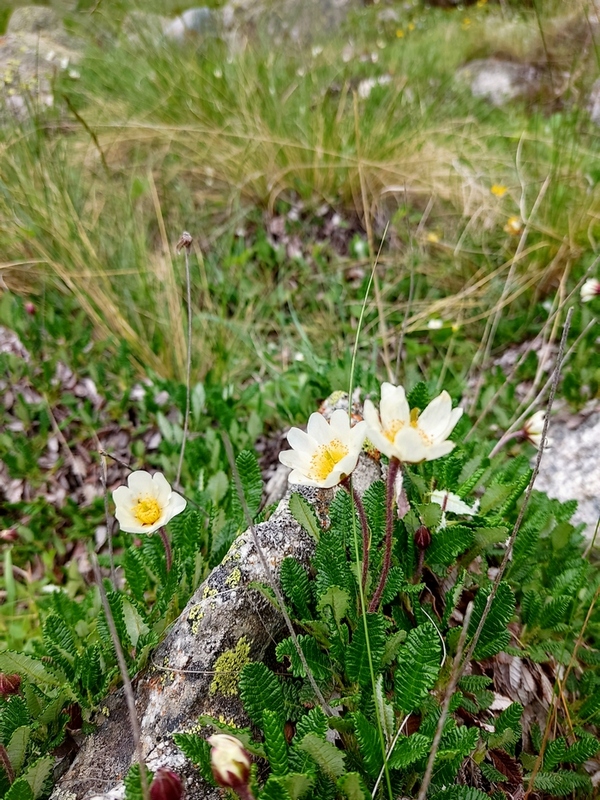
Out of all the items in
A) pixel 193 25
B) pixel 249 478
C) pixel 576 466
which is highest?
pixel 193 25

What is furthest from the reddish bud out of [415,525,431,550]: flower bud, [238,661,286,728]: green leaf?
[415,525,431,550]: flower bud

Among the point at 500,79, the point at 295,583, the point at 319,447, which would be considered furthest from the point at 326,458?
the point at 500,79

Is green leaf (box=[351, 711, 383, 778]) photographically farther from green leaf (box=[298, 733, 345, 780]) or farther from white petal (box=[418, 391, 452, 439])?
white petal (box=[418, 391, 452, 439])

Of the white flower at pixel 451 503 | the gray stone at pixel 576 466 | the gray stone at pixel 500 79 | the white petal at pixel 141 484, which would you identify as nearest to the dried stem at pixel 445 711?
the white flower at pixel 451 503

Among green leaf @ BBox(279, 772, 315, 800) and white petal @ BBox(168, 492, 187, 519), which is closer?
green leaf @ BBox(279, 772, 315, 800)

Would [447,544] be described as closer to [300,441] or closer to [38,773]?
[300,441]

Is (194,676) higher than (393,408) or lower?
lower

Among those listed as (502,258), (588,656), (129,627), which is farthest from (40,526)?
(502,258)
